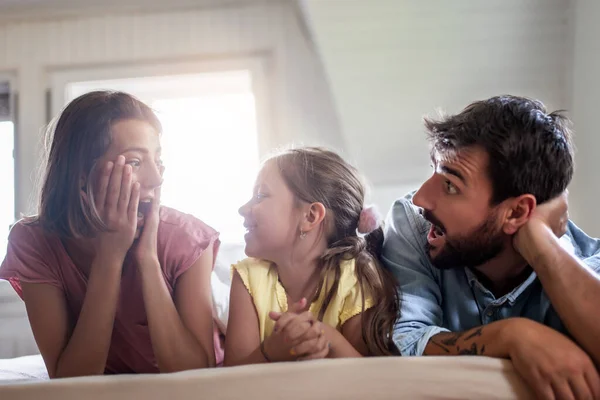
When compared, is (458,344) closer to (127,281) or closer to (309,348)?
(309,348)

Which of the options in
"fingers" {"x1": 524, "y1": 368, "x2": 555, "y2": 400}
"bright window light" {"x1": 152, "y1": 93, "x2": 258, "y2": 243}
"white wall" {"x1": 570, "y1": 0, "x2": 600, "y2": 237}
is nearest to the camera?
"fingers" {"x1": 524, "y1": 368, "x2": 555, "y2": 400}

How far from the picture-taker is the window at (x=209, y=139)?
1399 mm

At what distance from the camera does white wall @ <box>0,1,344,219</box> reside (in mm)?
1844

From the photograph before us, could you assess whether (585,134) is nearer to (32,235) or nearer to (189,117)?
(189,117)

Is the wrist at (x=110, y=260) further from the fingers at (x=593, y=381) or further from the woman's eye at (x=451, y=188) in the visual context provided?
the fingers at (x=593, y=381)

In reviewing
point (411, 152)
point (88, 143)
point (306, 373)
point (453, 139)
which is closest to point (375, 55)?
point (411, 152)

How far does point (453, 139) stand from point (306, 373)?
36 centimetres

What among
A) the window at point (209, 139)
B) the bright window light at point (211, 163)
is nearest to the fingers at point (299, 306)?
the window at point (209, 139)

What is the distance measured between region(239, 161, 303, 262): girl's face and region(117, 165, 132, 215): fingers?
153mm

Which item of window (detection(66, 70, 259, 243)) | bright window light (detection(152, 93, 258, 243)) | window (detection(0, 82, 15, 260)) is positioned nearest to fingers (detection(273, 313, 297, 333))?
window (detection(66, 70, 259, 243))

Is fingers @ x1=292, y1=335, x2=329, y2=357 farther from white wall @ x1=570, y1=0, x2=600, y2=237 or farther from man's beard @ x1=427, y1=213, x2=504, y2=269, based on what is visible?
white wall @ x1=570, y1=0, x2=600, y2=237

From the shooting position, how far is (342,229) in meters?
0.81

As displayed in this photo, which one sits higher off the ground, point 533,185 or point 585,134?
point 585,134

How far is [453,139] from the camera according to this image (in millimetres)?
762
